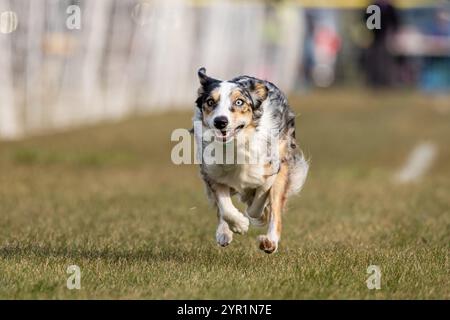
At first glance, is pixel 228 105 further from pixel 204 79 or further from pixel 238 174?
pixel 238 174

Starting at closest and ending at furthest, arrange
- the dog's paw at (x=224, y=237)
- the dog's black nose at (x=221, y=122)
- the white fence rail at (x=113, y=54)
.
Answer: the dog's black nose at (x=221, y=122) → the dog's paw at (x=224, y=237) → the white fence rail at (x=113, y=54)

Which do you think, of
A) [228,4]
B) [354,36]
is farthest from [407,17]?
[228,4]

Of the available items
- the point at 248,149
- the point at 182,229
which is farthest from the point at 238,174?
the point at 182,229

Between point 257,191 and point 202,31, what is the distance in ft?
92.8

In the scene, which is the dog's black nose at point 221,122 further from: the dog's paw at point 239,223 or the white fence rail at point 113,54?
the white fence rail at point 113,54

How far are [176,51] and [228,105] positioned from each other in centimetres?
2555

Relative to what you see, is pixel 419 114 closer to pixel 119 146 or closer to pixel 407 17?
pixel 119 146

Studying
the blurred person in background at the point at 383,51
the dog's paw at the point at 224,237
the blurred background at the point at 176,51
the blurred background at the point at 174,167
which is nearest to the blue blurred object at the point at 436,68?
the blurred background at the point at 176,51

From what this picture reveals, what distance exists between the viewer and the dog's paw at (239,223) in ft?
25.3

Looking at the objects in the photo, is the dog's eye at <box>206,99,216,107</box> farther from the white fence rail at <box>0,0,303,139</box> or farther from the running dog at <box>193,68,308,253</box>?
the white fence rail at <box>0,0,303,139</box>

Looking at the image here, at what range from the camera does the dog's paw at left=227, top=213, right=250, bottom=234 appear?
772cm

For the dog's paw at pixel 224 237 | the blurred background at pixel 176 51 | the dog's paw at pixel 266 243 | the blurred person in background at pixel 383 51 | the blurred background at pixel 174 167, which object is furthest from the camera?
the blurred person in background at pixel 383 51

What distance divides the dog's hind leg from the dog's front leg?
0.63 feet

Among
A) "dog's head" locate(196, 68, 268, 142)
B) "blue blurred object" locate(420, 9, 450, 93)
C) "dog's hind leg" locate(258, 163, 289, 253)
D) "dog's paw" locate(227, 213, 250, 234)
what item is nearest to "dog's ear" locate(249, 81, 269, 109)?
"dog's head" locate(196, 68, 268, 142)
